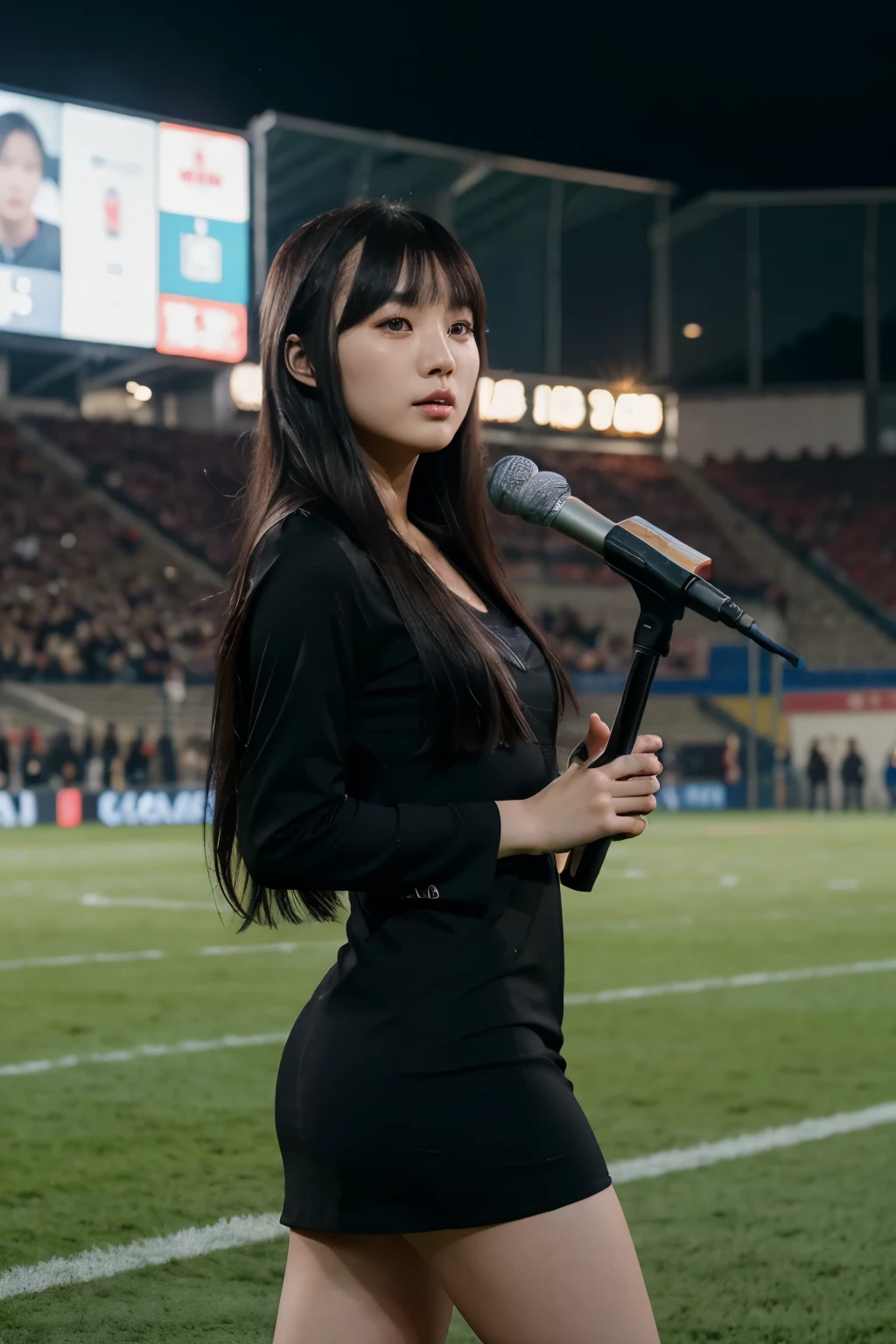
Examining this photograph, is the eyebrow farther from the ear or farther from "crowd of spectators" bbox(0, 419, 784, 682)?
"crowd of spectators" bbox(0, 419, 784, 682)

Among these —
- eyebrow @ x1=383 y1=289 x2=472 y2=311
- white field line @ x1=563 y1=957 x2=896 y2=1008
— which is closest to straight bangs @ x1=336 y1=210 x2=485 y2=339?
eyebrow @ x1=383 y1=289 x2=472 y2=311

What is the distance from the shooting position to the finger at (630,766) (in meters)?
1.83

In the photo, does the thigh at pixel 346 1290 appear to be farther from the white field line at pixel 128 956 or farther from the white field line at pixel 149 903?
the white field line at pixel 149 903

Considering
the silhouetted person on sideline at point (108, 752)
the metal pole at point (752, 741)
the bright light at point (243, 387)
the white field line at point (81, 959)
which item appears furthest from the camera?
the bright light at point (243, 387)

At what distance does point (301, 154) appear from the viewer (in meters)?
32.0

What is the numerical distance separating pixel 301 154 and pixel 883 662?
14961 millimetres

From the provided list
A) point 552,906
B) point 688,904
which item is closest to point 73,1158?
point 552,906

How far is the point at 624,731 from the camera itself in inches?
72.8

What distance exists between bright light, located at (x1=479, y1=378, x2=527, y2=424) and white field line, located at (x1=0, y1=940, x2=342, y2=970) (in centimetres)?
2718

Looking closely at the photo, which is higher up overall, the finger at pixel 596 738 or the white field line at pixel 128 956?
the finger at pixel 596 738

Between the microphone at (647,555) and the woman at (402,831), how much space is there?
0.15 meters

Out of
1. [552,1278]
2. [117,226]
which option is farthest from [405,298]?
[117,226]

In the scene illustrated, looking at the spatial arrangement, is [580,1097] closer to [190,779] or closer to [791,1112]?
[791,1112]

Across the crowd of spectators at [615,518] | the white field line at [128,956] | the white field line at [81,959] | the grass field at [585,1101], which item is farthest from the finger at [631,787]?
the crowd of spectators at [615,518]
